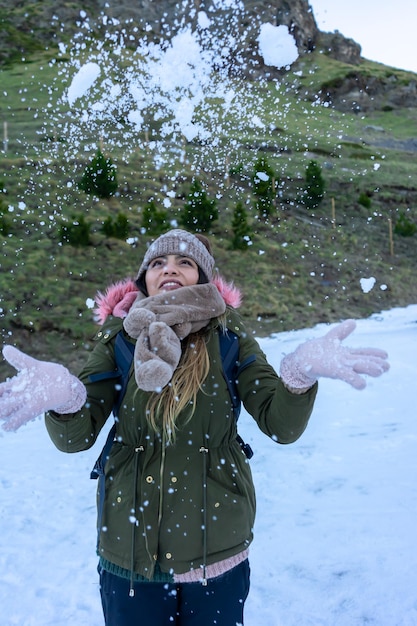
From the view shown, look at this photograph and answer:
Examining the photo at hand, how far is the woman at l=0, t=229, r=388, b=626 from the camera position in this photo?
1.37 meters

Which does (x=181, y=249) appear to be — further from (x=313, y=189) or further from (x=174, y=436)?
(x=313, y=189)

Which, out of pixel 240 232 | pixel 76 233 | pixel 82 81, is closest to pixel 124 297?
pixel 76 233

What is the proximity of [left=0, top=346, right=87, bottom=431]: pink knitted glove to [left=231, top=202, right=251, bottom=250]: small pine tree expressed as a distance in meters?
16.2

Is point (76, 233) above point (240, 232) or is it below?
above

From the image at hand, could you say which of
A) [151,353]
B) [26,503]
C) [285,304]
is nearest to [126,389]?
[151,353]

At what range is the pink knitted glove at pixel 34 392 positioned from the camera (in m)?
1.30

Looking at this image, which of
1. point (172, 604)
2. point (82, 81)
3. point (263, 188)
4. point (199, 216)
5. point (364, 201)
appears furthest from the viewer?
point (82, 81)

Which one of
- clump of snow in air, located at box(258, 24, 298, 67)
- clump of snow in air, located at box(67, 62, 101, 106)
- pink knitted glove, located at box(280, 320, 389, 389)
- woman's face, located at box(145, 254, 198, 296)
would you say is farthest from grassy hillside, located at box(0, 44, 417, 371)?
pink knitted glove, located at box(280, 320, 389, 389)

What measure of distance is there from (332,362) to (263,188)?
76.3ft

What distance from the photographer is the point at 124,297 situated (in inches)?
70.5

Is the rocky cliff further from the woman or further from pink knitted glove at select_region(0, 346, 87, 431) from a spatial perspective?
pink knitted glove at select_region(0, 346, 87, 431)

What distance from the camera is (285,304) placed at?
14625 millimetres

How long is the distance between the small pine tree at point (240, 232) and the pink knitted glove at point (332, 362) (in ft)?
Answer: 53.1

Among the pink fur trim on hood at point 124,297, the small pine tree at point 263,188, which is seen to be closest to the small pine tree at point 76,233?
the small pine tree at point 263,188
